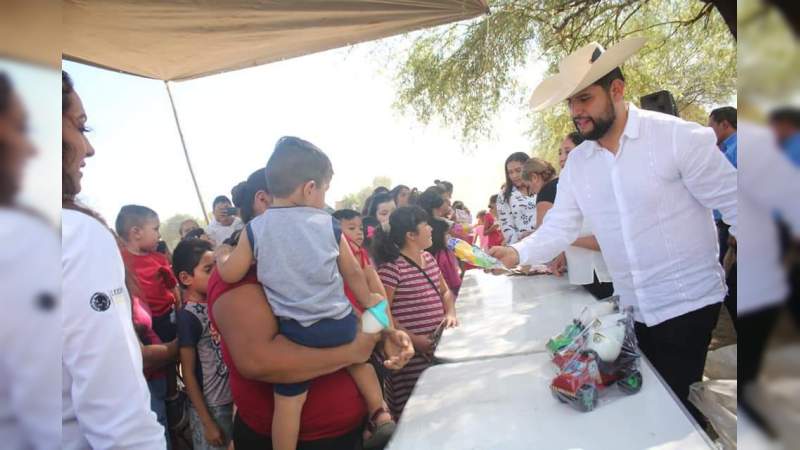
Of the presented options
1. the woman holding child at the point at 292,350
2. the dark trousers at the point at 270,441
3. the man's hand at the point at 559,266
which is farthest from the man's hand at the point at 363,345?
the man's hand at the point at 559,266

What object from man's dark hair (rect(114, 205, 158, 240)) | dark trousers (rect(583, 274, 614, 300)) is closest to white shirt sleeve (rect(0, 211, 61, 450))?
man's dark hair (rect(114, 205, 158, 240))

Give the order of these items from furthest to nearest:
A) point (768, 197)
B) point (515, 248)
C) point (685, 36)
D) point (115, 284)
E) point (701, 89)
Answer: point (701, 89)
point (685, 36)
point (515, 248)
point (115, 284)
point (768, 197)

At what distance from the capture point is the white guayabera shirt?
1.80m

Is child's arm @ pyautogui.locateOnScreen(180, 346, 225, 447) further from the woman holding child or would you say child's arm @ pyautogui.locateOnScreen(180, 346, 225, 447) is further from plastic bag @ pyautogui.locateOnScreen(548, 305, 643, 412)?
plastic bag @ pyautogui.locateOnScreen(548, 305, 643, 412)

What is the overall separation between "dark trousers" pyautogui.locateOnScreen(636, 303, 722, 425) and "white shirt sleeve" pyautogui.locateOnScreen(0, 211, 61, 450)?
198 centimetres

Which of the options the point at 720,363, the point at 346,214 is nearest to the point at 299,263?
the point at 720,363

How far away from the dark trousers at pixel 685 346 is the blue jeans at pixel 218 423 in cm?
188

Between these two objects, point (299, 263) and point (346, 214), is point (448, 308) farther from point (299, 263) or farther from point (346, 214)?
point (299, 263)

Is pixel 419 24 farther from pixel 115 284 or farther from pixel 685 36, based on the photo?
pixel 685 36

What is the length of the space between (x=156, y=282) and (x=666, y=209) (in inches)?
95.1

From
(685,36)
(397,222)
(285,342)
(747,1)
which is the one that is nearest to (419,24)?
(397,222)

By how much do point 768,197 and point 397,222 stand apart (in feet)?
7.70

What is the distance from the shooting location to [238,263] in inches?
63.7

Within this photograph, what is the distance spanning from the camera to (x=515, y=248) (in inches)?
90.5
